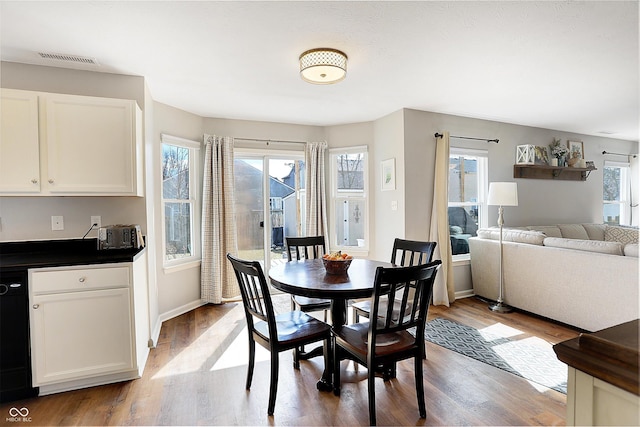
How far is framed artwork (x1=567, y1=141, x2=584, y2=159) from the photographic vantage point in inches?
209

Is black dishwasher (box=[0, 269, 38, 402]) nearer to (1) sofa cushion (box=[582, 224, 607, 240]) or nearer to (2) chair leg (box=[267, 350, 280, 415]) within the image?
(2) chair leg (box=[267, 350, 280, 415])

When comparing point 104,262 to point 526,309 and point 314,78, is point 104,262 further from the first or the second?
point 526,309

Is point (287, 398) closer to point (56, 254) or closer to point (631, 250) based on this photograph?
point (56, 254)

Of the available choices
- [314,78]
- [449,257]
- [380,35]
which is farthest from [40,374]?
[449,257]

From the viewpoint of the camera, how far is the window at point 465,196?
4480 millimetres

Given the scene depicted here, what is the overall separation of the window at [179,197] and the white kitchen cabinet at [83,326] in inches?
55.4

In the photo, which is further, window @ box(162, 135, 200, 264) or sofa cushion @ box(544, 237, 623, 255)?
window @ box(162, 135, 200, 264)

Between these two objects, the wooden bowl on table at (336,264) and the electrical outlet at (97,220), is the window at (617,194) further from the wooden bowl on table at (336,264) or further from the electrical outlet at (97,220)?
the electrical outlet at (97,220)

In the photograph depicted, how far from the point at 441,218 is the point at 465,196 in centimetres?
84

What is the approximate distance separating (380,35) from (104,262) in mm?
2423

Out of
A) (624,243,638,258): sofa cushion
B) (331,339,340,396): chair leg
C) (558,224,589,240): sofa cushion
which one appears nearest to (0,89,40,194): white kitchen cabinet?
(331,339,340,396): chair leg

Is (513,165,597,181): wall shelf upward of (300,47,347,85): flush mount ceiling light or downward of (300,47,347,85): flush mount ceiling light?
downward

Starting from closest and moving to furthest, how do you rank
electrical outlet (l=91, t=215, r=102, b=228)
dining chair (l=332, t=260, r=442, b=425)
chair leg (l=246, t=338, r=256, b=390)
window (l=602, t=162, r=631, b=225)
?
dining chair (l=332, t=260, r=442, b=425), chair leg (l=246, t=338, r=256, b=390), electrical outlet (l=91, t=215, r=102, b=228), window (l=602, t=162, r=631, b=225)

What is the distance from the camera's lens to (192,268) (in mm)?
4047
